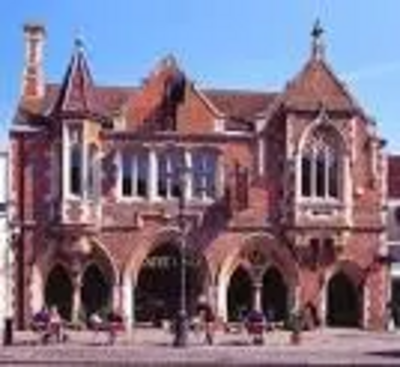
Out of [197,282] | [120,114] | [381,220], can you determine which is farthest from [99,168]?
[381,220]

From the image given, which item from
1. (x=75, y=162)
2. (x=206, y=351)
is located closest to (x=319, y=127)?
(x=75, y=162)

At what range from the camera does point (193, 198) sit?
202 ft

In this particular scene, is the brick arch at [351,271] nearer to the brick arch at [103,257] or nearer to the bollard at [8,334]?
the brick arch at [103,257]

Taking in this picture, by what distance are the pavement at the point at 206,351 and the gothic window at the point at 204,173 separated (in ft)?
21.5

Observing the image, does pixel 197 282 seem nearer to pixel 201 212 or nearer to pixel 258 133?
pixel 201 212

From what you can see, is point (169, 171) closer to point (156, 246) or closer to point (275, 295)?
point (156, 246)

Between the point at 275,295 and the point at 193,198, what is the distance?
5.42m

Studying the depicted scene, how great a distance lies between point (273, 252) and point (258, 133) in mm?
5040

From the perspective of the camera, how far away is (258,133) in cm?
6231

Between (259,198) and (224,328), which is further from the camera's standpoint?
(259,198)

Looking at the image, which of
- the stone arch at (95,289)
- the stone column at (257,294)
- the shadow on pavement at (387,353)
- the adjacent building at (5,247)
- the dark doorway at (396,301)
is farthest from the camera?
the dark doorway at (396,301)

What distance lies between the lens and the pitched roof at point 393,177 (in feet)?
223

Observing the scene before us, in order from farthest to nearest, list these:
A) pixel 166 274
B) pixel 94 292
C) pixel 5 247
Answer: pixel 166 274, pixel 94 292, pixel 5 247

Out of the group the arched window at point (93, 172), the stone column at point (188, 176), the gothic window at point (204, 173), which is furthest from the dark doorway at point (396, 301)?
the arched window at point (93, 172)
